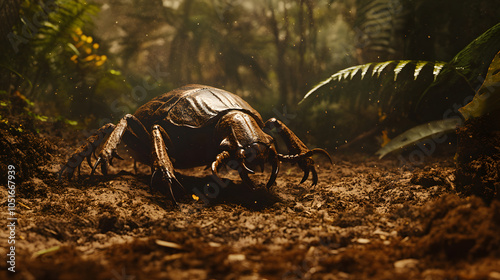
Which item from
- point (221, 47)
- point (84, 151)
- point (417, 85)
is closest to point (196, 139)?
point (84, 151)

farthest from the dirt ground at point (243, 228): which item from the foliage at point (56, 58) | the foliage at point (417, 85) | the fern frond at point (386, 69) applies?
the foliage at point (56, 58)

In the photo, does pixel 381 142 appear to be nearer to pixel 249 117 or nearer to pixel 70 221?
pixel 249 117

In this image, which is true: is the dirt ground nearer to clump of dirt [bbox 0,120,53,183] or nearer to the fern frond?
clump of dirt [bbox 0,120,53,183]

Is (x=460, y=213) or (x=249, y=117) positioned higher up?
(x=249, y=117)

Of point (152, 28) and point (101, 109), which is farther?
point (152, 28)

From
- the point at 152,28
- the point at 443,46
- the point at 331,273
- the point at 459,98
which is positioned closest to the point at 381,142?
the point at 459,98

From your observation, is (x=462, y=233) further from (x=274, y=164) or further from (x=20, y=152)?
(x=20, y=152)
